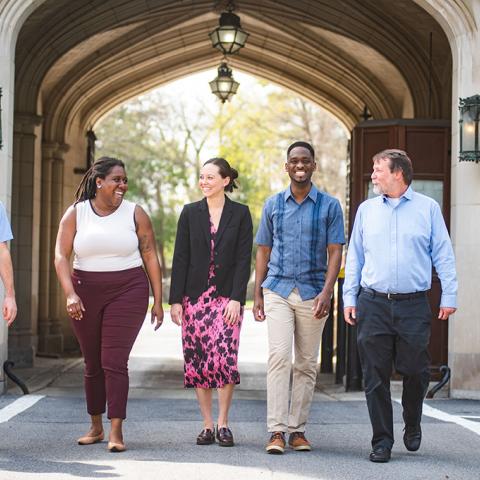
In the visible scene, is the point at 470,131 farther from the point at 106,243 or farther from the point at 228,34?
the point at 228,34

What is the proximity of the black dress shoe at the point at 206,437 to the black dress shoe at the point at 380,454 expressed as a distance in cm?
108

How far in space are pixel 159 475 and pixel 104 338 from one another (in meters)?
1.18

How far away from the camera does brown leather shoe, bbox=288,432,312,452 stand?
686 cm

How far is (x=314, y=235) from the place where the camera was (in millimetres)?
6941

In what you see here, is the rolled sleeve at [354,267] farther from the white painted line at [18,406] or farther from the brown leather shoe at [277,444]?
the white painted line at [18,406]

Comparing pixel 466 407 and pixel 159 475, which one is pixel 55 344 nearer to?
pixel 466 407

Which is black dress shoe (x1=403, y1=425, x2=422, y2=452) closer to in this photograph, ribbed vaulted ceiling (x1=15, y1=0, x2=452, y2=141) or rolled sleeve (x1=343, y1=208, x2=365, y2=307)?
rolled sleeve (x1=343, y1=208, x2=365, y2=307)

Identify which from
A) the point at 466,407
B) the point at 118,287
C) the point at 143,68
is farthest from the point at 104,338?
the point at 143,68

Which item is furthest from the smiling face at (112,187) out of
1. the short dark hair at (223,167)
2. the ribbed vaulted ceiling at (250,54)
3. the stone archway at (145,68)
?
the ribbed vaulted ceiling at (250,54)

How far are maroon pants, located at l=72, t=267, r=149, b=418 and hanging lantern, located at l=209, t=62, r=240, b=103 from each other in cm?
887

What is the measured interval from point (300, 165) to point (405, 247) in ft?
2.74

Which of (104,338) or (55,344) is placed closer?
(104,338)

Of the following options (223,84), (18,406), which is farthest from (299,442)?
(223,84)

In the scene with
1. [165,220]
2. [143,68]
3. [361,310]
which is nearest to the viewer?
[361,310]
